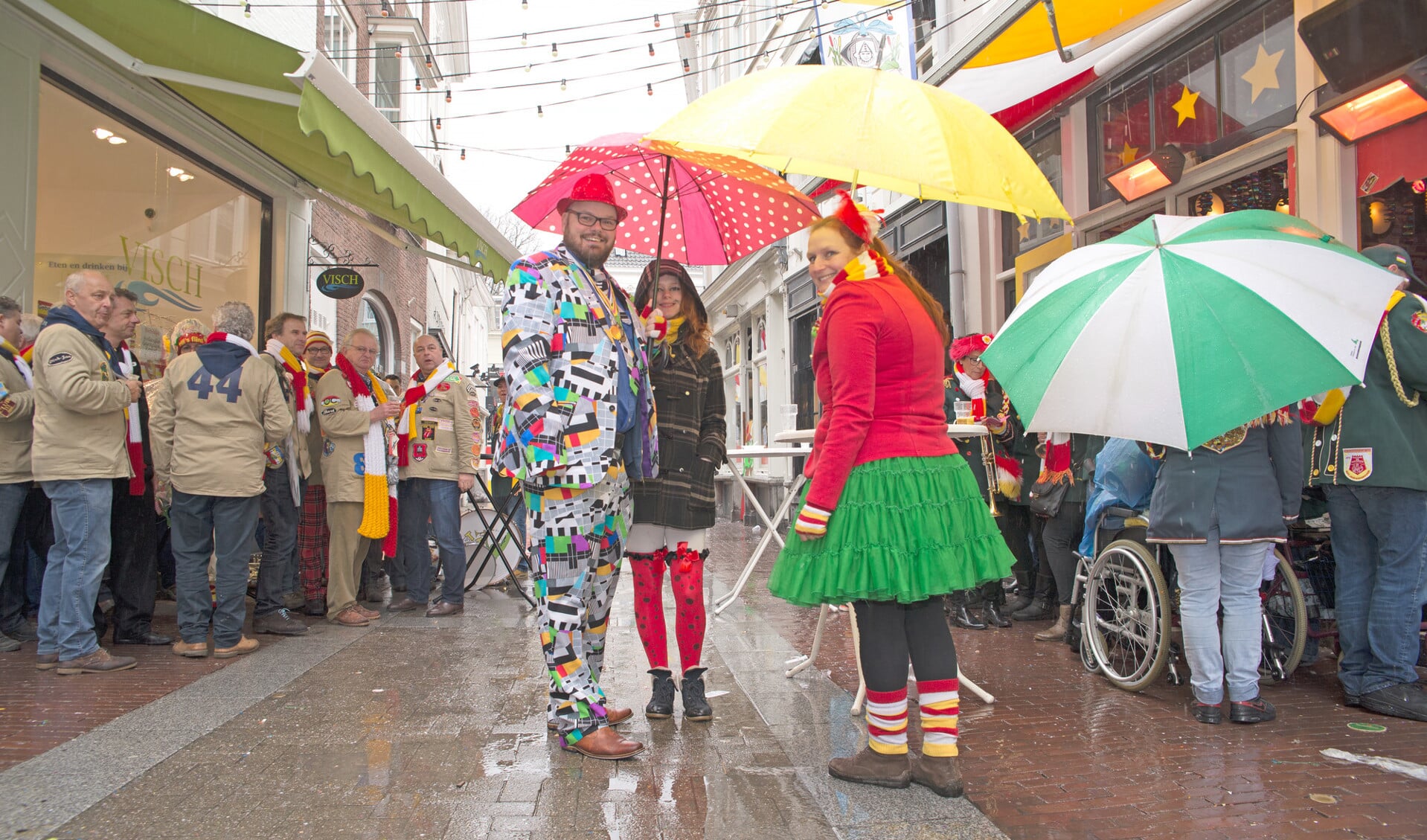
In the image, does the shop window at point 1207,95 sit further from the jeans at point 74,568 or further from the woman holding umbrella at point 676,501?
the jeans at point 74,568

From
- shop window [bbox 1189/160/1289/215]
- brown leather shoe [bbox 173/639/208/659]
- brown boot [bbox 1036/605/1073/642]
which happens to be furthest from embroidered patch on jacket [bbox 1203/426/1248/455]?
brown leather shoe [bbox 173/639/208/659]

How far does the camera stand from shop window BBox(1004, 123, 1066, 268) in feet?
28.0

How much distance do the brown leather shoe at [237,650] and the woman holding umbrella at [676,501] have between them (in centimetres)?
261

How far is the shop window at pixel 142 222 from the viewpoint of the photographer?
6953 millimetres

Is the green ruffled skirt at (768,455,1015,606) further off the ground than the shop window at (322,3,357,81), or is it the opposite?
the shop window at (322,3,357,81)

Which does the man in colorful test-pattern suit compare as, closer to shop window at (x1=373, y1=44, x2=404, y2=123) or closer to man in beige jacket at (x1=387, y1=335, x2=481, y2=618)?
man in beige jacket at (x1=387, y1=335, x2=481, y2=618)

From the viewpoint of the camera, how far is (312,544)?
634 centimetres

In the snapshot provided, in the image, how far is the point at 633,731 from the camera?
355cm

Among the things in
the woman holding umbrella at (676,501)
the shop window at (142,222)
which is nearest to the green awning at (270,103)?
the shop window at (142,222)

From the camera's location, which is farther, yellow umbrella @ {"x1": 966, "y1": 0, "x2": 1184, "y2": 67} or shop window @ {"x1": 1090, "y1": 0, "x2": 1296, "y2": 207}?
shop window @ {"x1": 1090, "y1": 0, "x2": 1296, "y2": 207}

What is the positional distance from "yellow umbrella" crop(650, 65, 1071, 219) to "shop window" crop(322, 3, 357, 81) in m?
12.0

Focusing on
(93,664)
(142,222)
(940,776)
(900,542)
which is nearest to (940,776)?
(940,776)

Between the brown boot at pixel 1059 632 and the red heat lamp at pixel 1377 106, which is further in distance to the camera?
the brown boot at pixel 1059 632

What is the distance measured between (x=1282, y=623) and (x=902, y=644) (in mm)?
2703
